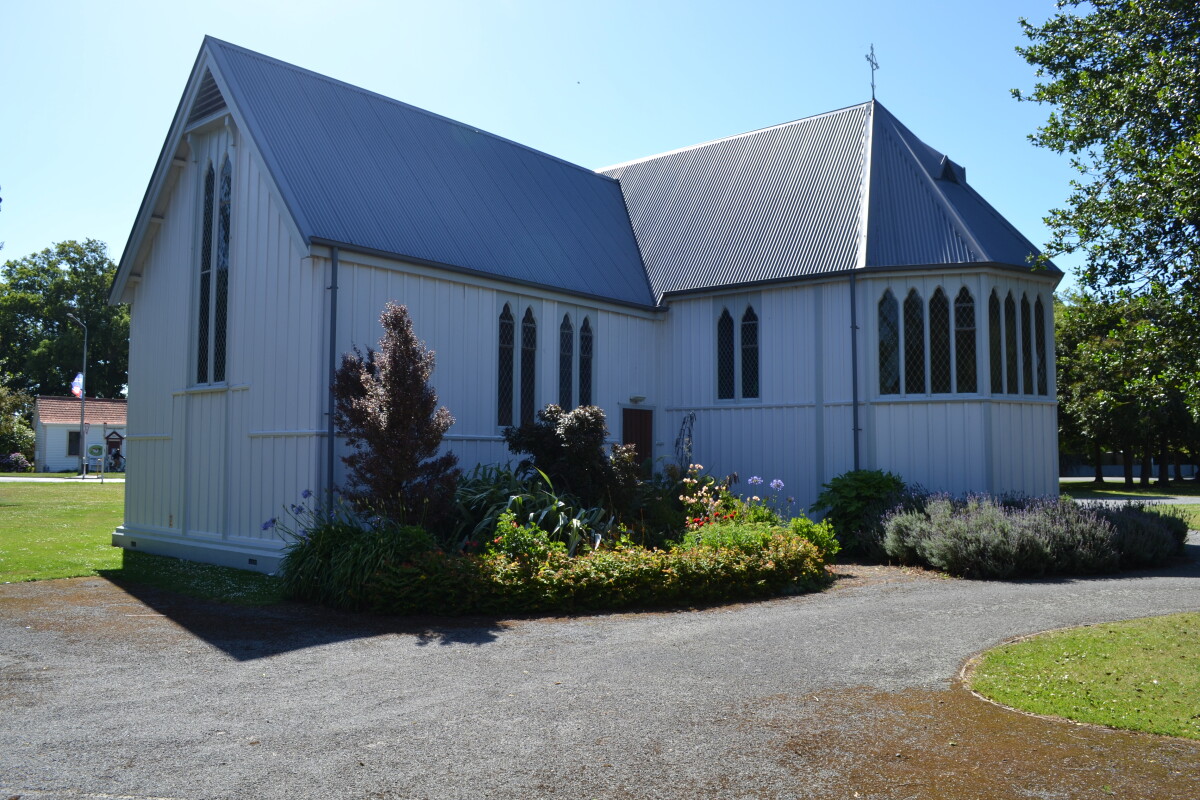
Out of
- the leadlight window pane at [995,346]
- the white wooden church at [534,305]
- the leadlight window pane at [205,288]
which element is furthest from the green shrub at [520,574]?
the leadlight window pane at [995,346]

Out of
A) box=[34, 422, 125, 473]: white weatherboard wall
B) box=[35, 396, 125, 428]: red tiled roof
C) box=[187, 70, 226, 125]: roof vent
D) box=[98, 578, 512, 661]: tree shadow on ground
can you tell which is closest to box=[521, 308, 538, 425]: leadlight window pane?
box=[187, 70, 226, 125]: roof vent

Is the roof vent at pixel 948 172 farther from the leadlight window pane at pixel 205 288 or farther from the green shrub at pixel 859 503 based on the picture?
the leadlight window pane at pixel 205 288

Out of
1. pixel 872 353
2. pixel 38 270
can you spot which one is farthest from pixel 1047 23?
pixel 38 270

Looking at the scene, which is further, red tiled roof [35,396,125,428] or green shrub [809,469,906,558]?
red tiled roof [35,396,125,428]

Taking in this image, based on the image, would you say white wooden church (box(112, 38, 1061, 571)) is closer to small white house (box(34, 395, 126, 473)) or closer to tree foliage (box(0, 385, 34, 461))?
tree foliage (box(0, 385, 34, 461))

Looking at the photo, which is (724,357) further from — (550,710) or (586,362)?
(550,710)

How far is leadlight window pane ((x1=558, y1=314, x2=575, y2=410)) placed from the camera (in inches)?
723

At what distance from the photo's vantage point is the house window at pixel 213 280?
16.2 metres

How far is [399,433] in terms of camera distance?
12.1 meters

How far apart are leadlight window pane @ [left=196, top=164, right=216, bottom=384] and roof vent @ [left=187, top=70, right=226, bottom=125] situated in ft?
3.07

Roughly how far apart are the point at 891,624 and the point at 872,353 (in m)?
8.96

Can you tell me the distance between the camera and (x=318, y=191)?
49.9 feet

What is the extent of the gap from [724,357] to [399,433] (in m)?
9.47

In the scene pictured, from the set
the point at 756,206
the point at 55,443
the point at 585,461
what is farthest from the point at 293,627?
the point at 55,443
